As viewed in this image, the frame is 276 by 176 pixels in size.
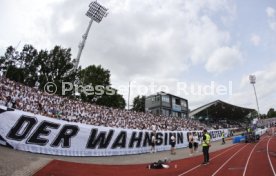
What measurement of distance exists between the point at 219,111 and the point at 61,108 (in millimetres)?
51905

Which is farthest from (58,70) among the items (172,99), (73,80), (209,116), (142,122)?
(209,116)

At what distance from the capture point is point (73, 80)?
44.4 meters

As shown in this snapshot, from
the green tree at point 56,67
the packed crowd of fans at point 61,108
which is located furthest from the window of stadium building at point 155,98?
the packed crowd of fans at point 61,108

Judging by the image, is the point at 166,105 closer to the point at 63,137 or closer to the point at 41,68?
the point at 41,68

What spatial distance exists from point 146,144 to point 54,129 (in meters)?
8.99

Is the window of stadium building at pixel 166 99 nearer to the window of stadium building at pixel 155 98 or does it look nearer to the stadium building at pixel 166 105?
the stadium building at pixel 166 105

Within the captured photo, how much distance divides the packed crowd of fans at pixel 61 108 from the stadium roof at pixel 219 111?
2970 centimetres

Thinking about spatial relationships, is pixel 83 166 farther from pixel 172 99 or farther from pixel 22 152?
pixel 172 99

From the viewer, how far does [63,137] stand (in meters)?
14.2

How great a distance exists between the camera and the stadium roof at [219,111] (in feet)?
192

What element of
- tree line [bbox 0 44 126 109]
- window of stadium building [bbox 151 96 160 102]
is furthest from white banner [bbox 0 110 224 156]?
Result: window of stadium building [bbox 151 96 160 102]

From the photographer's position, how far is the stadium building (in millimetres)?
54875

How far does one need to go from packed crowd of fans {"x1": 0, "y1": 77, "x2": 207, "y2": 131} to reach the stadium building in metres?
22.3

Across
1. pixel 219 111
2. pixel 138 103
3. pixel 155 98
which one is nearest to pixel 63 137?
pixel 155 98
